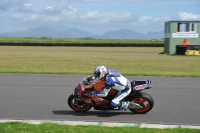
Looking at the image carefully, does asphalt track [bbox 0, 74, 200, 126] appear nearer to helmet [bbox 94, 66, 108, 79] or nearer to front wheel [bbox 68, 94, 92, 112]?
front wheel [bbox 68, 94, 92, 112]

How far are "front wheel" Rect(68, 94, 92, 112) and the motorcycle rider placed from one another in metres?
0.38

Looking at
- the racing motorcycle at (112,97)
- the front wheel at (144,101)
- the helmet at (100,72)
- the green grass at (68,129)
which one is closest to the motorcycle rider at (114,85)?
the helmet at (100,72)

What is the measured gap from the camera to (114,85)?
10.1 m

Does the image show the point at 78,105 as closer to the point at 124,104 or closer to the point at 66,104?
the point at 124,104

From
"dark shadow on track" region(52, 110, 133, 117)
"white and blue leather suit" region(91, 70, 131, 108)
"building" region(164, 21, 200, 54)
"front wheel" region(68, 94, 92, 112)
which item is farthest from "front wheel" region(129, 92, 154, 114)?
"building" region(164, 21, 200, 54)

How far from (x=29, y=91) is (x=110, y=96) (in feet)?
15.3

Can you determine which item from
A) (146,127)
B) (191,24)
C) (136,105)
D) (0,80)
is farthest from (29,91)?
(191,24)

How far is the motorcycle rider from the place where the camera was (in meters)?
10.1

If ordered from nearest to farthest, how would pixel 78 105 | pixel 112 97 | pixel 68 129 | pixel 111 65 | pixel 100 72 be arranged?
1. pixel 68 129
2. pixel 100 72
3. pixel 112 97
4. pixel 78 105
5. pixel 111 65

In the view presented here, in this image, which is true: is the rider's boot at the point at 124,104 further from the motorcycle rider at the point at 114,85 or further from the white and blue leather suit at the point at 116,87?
the white and blue leather suit at the point at 116,87

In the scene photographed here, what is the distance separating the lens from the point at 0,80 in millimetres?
17734

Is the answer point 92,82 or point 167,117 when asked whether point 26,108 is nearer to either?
point 92,82

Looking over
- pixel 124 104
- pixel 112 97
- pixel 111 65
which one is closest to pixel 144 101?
pixel 124 104

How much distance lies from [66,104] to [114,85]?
7.19 ft
